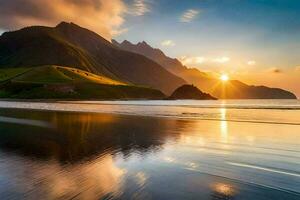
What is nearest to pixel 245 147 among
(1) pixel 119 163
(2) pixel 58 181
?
(1) pixel 119 163

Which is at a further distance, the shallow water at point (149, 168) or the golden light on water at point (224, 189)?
the shallow water at point (149, 168)

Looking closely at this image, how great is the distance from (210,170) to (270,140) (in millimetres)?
15468

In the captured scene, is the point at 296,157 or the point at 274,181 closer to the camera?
the point at 274,181

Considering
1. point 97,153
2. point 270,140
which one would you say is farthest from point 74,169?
point 270,140

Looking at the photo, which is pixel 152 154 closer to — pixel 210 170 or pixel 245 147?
pixel 210 170

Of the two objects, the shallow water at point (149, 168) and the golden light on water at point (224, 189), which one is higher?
the shallow water at point (149, 168)

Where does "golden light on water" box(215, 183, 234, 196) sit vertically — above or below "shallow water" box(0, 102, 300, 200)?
below

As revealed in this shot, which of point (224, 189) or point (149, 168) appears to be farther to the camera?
point (149, 168)

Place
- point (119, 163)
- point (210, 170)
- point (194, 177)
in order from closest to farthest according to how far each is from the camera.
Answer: point (194, 177), point (210, 170), point (119, 163)

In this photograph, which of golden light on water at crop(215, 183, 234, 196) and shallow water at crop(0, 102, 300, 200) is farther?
shallow water at crop(0, 102, 300, 200)

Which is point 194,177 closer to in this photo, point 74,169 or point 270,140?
point 74,169

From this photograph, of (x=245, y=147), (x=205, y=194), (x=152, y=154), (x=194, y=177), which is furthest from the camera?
(x=245, y=147)

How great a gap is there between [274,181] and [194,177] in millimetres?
4195

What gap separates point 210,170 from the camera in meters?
19.2
